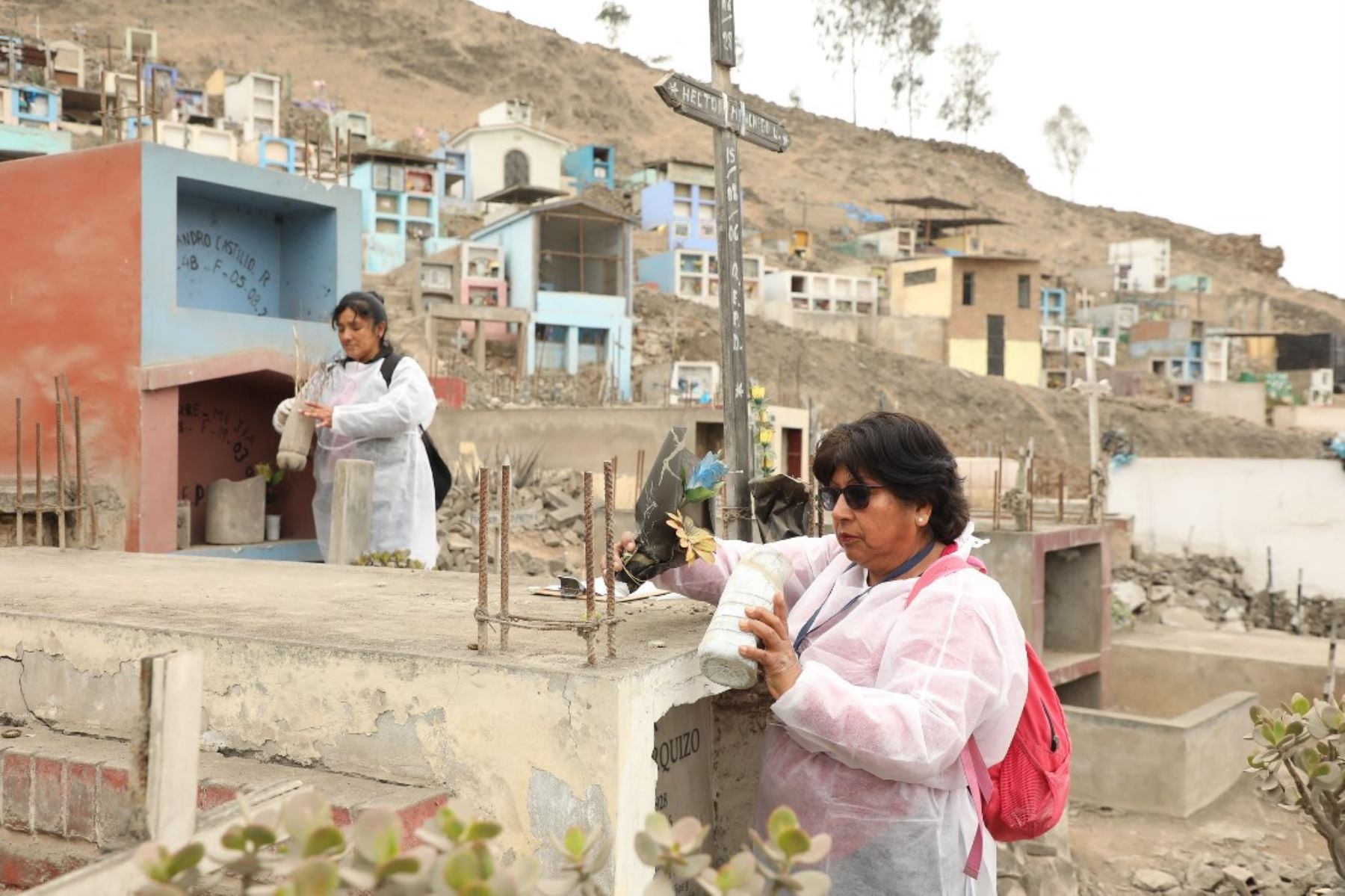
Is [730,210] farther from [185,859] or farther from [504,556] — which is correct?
[185,859]

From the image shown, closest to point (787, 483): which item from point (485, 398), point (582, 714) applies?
point (582, 714)

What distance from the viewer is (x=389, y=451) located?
582 cm

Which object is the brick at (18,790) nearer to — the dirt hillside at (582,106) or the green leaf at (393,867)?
the green leaf at (393,867)

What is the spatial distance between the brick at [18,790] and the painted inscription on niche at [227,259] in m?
5.61

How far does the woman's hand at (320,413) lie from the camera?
534 cm

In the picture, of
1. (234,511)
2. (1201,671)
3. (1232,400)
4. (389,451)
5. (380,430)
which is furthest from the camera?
(1232,400)

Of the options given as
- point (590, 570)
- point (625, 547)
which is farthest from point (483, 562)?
point (625, 547)

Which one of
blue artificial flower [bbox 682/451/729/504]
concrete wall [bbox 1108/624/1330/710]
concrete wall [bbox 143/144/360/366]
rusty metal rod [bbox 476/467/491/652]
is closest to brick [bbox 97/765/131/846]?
rusty metal rod [bbox 476/467/491/652]

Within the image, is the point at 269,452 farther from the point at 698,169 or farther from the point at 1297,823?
the point at 698,169

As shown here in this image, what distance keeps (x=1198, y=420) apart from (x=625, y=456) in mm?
28852

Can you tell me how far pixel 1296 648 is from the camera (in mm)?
15508

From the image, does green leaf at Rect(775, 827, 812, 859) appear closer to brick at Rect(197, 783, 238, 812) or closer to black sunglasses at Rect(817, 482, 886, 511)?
black sunglasses at Rect(817, 482, 886, 511)

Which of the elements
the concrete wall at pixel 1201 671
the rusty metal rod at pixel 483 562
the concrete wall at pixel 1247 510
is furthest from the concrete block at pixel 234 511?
the concrete wall at pixel 1247 510

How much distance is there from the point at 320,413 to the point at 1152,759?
914 centimetres
